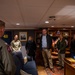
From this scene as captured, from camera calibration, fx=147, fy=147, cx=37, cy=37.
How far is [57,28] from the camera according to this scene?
8344mm

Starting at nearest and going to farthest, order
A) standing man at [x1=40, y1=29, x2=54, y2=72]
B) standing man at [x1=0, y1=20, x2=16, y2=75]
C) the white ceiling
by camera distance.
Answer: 1. standing man at [x1=0, y1=20, x2=16, y2=75]
2. the white ceiling
3. standing man at [x1=40, y1=29, x2=54, y2=72]

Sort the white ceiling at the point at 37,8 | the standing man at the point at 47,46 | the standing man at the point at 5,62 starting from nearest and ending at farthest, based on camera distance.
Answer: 1. the standing man at the point at 5,62
2. the white ceiling at the point at 37,8
3. the standing man at the point at 47,46

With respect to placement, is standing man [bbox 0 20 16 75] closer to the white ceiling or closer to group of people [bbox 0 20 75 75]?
group of people [bbox 0 20 75 75]

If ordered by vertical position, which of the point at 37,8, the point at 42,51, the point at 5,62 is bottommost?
the point at 42,51

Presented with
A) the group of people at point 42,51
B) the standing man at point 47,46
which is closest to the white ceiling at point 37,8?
the group of people at point 42,51

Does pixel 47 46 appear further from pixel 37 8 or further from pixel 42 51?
pixel 37 8

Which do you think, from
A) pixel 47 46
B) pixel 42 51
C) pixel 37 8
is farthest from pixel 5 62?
pixel 42 51

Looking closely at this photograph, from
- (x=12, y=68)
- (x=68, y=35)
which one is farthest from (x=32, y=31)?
(x=12, y=68)

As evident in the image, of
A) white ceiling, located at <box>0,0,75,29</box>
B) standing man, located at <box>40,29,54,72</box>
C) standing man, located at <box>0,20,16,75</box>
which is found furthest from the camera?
standing man, located at <box>40,29,54,72</box>

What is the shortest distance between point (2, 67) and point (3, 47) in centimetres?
24

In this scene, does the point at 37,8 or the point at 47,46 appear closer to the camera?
the point at 37,8

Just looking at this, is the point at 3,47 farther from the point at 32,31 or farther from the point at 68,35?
the point at 32,31

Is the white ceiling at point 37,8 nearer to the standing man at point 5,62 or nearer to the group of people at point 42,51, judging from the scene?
the group of people at point 42,51

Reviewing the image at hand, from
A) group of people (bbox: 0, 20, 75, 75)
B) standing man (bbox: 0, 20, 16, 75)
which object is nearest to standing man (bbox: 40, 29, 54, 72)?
group of people (bbox: 0, 20, 75, 75)
